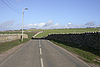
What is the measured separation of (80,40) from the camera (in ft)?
96.6

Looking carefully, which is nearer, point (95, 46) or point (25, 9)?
point (95, 46)

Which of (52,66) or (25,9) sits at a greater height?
(25,9)

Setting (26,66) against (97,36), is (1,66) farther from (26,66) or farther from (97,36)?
(97,36)

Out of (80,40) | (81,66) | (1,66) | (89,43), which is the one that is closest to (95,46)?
(89,43)

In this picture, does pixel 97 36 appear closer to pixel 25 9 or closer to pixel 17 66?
pixel 17 66

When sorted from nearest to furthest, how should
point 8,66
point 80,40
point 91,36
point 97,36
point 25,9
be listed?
point 8,66
point 97,36
point 91,36
point 80,40
point 25,9

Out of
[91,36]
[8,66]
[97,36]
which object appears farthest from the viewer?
[91,36]

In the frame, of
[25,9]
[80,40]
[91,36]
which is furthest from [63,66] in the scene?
[25,9]

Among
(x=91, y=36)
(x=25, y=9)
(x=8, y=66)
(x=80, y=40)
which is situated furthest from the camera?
(x=25, y=9)

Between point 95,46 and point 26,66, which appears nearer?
point 26,66

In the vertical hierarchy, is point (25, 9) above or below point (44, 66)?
above

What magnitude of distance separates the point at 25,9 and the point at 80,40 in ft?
71.7

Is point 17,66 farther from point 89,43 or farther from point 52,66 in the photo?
point 89,43

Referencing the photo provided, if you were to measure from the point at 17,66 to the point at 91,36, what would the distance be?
16.0 meters
